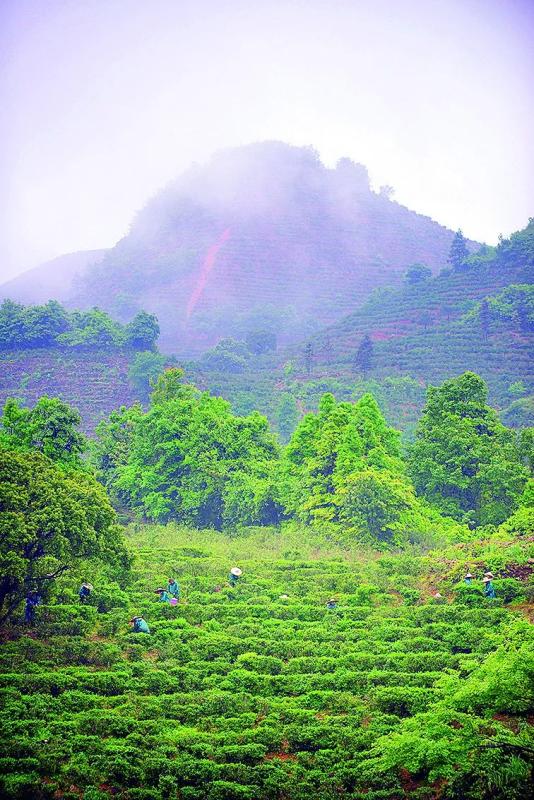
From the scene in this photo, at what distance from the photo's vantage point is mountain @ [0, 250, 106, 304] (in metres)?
144

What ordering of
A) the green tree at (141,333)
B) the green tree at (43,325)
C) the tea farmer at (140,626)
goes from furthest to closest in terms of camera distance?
1. the green tree at (141,333)
2. the green tree at (43,325)
3. the tea farmer at (140,626)

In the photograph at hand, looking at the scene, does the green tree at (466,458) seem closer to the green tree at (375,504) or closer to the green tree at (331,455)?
the green tree at (331,455)

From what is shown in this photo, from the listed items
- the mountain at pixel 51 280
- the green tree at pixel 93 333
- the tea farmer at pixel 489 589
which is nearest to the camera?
the tea farmer at pixel 489 589

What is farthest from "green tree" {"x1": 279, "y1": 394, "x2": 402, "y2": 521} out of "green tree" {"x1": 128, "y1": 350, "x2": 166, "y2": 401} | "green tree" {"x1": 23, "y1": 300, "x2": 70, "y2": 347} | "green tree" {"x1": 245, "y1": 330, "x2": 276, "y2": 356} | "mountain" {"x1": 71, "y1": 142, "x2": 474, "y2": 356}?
"mountain" {"x1": 71, "y1": 142, "x2": 474, "y2": 356}

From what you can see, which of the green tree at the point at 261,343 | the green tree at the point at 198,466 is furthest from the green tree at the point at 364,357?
the green tree at the point at 198,466

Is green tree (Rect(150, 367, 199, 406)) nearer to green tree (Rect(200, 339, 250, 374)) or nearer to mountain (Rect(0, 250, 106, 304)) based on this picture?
green tree (Rect(200, 339, 250, 374))

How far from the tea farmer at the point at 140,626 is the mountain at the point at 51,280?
12598 cm

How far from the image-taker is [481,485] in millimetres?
32375

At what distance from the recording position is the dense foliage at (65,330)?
249 feet

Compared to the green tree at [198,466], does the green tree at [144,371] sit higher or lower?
higher

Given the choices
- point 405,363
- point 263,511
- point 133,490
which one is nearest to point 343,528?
point 263,511

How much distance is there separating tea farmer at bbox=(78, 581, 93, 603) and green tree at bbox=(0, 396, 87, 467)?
9008 mm

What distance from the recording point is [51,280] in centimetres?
15525

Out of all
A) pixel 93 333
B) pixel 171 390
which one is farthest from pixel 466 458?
pixel 93 333
